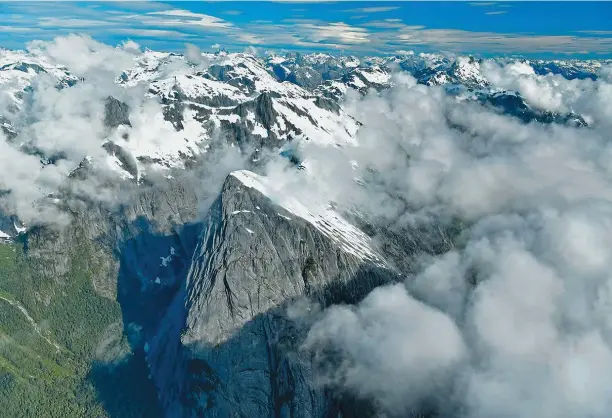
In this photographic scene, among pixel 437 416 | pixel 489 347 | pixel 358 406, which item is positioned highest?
pixel 489 347

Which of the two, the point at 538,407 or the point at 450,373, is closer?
the point at 538,407

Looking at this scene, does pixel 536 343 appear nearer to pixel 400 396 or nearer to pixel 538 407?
pixel 538 407

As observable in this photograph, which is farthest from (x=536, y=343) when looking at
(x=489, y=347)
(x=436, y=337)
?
(x=436, y=337)

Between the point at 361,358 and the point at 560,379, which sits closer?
the point at 560,379

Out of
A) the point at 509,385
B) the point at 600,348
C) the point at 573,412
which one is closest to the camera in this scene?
the point at 573,412

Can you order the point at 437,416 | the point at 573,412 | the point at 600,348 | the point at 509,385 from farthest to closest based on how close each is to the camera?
1. the point at 600,348
2. the point at 437,416
3. the point at 509,385
4. the point at 573,412

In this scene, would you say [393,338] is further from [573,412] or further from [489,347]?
[573,412]

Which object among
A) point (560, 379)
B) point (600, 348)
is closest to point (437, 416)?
point (560, 379)

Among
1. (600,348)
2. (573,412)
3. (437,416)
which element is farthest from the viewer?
(600,348)

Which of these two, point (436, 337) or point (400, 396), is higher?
point (436, 337)
